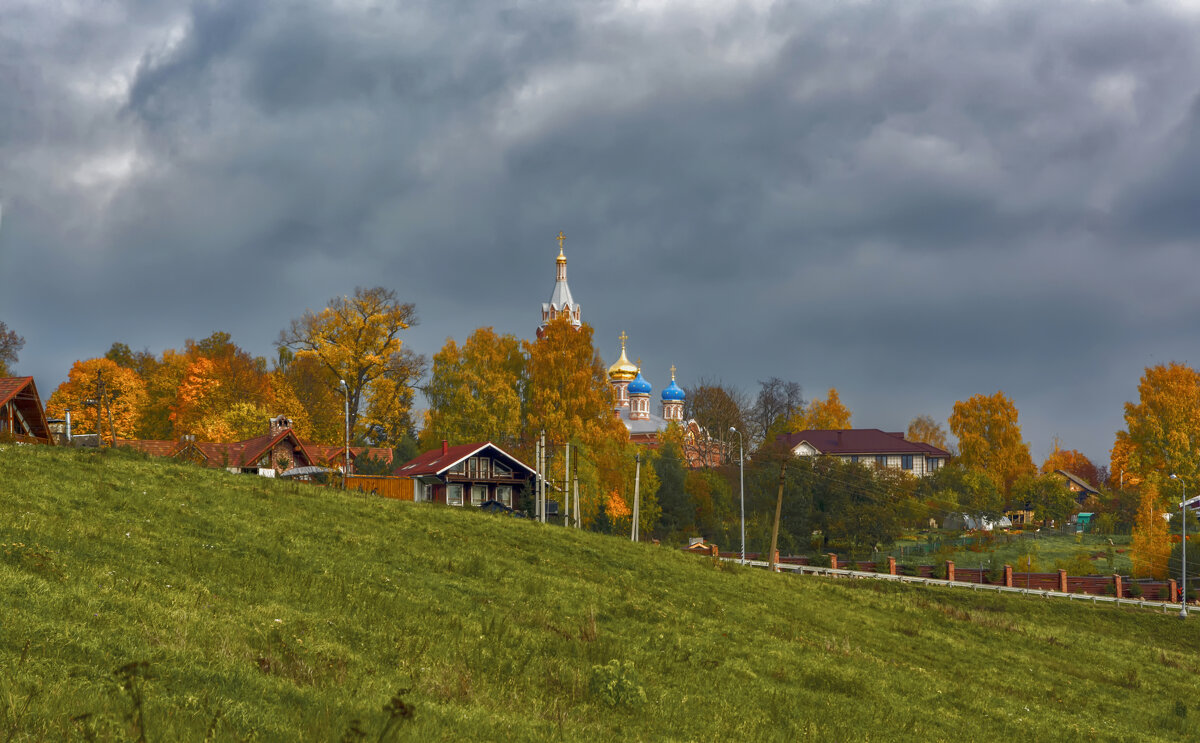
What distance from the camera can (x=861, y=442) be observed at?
130250mm

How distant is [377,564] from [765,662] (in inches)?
367

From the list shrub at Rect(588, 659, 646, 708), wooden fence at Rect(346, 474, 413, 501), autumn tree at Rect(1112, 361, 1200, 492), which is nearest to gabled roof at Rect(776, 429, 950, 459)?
autumn tree at Rect(1112, 361, 1200, 492)

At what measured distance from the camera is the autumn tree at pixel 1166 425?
246 feet

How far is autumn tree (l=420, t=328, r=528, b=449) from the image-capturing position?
78.2 m

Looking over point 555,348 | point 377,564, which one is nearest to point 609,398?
point 555,348

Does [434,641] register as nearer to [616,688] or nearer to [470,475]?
[616,688]

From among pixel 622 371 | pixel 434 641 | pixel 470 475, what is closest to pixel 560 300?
pixel 622 371

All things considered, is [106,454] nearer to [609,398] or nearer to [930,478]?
[609,398]

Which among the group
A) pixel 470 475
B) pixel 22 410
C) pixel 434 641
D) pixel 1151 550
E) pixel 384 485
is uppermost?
pixel 22 410

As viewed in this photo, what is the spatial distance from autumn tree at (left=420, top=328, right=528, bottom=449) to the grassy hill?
44.4m

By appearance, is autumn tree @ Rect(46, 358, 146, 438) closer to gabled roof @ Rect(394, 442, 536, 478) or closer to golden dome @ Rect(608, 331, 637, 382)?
gabled roof @ Rect(394, 442, 536, 478)

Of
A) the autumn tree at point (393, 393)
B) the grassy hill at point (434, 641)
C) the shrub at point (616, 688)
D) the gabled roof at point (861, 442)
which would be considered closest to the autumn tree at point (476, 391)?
the autumn tree at point (393, 393)

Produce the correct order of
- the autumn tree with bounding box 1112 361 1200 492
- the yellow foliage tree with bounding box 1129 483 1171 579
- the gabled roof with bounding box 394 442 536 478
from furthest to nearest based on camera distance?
1. the autumn tree with bounding box 1112 361 1200 492
2. the gabled roof with bounding box 394 442 536 478
3. the yellow foliage tree with bounding box 1129 483 1171 579

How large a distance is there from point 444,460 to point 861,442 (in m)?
79.9
